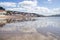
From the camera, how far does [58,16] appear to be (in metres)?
1.48

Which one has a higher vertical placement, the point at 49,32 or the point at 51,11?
the point at 51,11

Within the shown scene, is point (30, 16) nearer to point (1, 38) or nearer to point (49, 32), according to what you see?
point (49, 32)

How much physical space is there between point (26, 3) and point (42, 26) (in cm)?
42

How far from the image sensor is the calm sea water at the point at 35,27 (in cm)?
146

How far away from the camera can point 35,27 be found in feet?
4.89

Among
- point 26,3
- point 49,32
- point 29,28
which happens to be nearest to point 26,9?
point 26,3

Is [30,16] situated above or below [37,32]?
above

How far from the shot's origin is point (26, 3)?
154 centimetres

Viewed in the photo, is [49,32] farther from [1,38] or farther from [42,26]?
[1,38]

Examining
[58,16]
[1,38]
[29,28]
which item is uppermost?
[58,16]

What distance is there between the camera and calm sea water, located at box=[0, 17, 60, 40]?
146cm

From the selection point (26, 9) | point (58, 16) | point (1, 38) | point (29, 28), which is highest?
point (26, 9)

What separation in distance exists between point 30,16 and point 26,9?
0.12 meters

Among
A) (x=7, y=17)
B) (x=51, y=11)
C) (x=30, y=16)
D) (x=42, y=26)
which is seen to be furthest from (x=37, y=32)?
(x=7, y=17)
